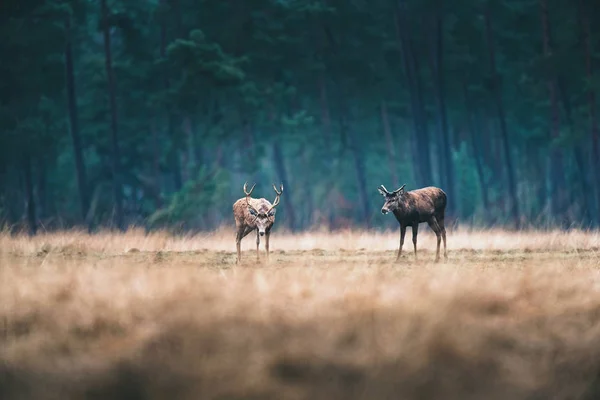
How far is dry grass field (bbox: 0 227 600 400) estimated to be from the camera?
8.41 m

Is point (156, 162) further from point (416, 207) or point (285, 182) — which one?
point (416, 207)

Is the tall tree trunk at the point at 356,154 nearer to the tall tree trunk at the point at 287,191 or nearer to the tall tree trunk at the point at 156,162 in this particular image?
the tall tree trunk at the point at 287,191

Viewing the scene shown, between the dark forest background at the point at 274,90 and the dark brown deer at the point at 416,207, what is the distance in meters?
18.5

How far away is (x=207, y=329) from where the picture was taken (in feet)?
31.3

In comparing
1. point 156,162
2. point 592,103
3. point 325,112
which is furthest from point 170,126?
point 592,103

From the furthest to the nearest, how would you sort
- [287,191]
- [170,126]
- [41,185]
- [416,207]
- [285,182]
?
[41,185]
[170,126]
[285,182]
[287,191]
[416,207]

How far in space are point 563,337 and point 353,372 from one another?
238cm

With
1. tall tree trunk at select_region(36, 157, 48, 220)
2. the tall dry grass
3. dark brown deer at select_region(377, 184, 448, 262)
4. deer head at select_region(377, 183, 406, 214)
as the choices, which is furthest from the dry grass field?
tall tree trunk at select_region(36, 157, 48, 220)

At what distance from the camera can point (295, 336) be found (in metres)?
9.41

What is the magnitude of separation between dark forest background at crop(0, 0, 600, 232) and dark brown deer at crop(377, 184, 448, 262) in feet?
60.6

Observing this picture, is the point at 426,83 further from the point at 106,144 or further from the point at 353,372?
the point at 353,372

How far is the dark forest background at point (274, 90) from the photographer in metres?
43.3

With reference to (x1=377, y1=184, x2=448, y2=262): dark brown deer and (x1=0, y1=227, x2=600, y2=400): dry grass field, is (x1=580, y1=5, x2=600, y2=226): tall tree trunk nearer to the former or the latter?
(x1=377, y1=184, x2=448, y2=262): dark brown deer

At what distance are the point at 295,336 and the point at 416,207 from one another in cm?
1192
